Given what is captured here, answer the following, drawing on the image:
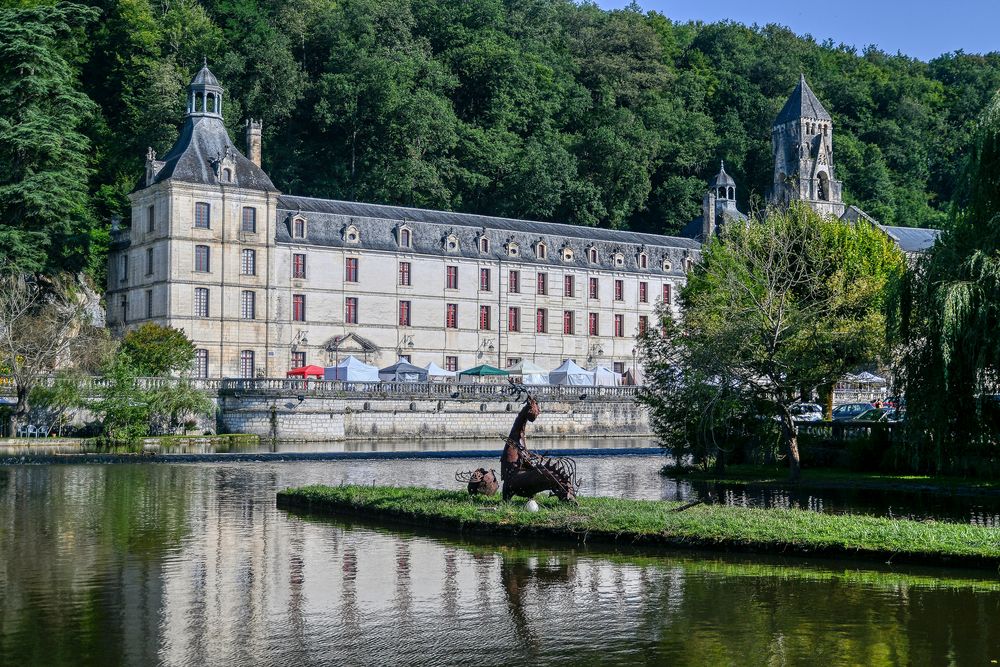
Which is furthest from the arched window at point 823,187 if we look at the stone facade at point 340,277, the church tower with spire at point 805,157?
the stone facade at point 340,277

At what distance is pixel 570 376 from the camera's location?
6538cm

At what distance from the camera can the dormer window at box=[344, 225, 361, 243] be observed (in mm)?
65000

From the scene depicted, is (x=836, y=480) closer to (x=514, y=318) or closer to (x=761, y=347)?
(x=761, y=347)

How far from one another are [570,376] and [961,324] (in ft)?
133

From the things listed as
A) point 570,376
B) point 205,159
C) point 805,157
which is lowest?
point 570,376

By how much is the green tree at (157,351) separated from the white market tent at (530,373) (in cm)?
1914

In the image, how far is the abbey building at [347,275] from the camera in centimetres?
6097

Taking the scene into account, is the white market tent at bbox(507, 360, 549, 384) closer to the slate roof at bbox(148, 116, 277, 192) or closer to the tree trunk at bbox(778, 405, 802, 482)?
the slate roof at bbox(148, 116, 277, 192)

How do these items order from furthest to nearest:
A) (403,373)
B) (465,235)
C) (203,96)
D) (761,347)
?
(465,235) < (203,96) < (403,373) < (761,347)

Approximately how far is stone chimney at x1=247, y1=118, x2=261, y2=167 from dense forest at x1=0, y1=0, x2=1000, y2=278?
6.52 metres

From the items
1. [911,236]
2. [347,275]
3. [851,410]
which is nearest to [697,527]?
[851,410]

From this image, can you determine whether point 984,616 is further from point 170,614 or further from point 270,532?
point 270,532

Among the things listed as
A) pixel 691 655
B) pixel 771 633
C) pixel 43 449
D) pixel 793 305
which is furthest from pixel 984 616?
pixel 43 449

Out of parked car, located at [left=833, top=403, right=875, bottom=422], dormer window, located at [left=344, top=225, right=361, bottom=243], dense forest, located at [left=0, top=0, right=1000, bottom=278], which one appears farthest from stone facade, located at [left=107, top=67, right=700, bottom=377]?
parked car, located at [left=833, top=403, right=875, bottom=422]
